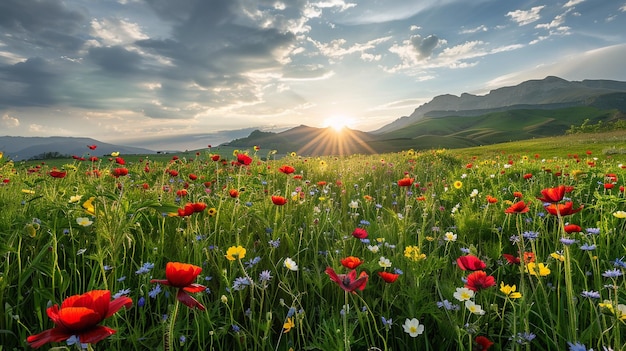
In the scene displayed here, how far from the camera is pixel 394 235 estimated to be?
11.1 feet

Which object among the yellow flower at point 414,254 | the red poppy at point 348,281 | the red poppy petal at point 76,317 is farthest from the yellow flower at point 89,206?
the yellow flower at point 414,254

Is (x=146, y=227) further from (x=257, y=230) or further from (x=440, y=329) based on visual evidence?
(x=440, y=329)

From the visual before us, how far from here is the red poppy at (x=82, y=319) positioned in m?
0.83

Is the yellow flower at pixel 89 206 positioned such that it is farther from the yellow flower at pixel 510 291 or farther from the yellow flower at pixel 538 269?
the yellow flower at pixel 538 269

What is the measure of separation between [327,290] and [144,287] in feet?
4.36

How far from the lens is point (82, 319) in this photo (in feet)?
2.80

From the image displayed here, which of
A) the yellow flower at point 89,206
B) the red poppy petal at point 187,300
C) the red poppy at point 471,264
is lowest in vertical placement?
the red poppy at point 471,264

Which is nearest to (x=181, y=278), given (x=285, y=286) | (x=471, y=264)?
(x=285, y=286)

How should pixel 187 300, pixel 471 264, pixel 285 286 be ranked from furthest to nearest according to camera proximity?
pixel 285 286 < pixel 471 264 < pixel 187 300

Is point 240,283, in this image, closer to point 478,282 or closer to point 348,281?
point 348,281

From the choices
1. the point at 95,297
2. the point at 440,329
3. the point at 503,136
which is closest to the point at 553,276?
the point at 440,329

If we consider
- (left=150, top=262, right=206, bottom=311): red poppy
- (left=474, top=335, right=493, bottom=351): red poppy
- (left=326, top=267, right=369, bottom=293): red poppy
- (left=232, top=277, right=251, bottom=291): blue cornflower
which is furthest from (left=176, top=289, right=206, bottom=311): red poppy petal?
(left=474, top=335, right=493, bottom=351): red poppy

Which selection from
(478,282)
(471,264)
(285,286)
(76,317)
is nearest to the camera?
(76,317)

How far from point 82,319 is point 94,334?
0.05 m
